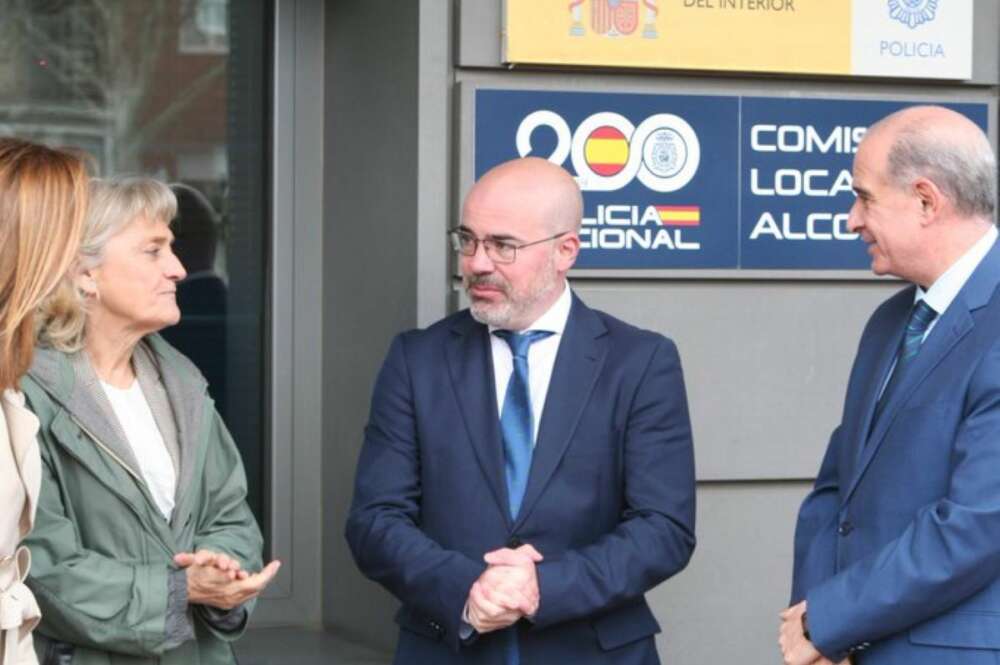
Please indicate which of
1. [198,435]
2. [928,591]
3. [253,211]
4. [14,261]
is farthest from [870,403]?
[253,211]

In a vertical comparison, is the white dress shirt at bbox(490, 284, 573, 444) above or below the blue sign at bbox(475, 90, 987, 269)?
below

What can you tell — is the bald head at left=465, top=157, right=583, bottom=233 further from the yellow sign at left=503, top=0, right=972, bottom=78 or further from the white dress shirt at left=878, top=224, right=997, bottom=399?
the white dress shirt at left=878, top=224, right=997, bottom=399

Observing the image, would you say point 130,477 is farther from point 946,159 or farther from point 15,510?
point 946,159

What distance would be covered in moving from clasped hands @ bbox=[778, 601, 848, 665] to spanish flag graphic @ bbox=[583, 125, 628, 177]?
1.82m

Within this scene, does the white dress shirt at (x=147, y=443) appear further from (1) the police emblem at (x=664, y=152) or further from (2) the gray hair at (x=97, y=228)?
(1) the police emblem at (x=664, y=152)

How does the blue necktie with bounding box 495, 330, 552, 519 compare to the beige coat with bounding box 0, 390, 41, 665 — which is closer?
the beige coat with bounding box 0, 390, 41, 665

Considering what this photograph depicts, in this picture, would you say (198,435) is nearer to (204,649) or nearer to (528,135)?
(204,649)

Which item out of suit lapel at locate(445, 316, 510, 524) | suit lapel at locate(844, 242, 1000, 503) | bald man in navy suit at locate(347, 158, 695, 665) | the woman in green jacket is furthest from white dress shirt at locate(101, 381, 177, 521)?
suit lapel at locate(844, 242, 1000, 503)

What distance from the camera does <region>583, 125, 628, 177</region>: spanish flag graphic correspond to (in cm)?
550

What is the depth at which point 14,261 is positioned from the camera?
10.9 ft

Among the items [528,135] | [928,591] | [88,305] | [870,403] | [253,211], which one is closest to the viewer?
[928,591]

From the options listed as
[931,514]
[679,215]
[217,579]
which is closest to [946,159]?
[931,514]

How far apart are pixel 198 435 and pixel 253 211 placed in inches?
61.2

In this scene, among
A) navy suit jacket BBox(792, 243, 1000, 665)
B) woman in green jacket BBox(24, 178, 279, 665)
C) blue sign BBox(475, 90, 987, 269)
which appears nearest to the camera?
navy suit jacket BBox(792, 243, 1000, 665)
